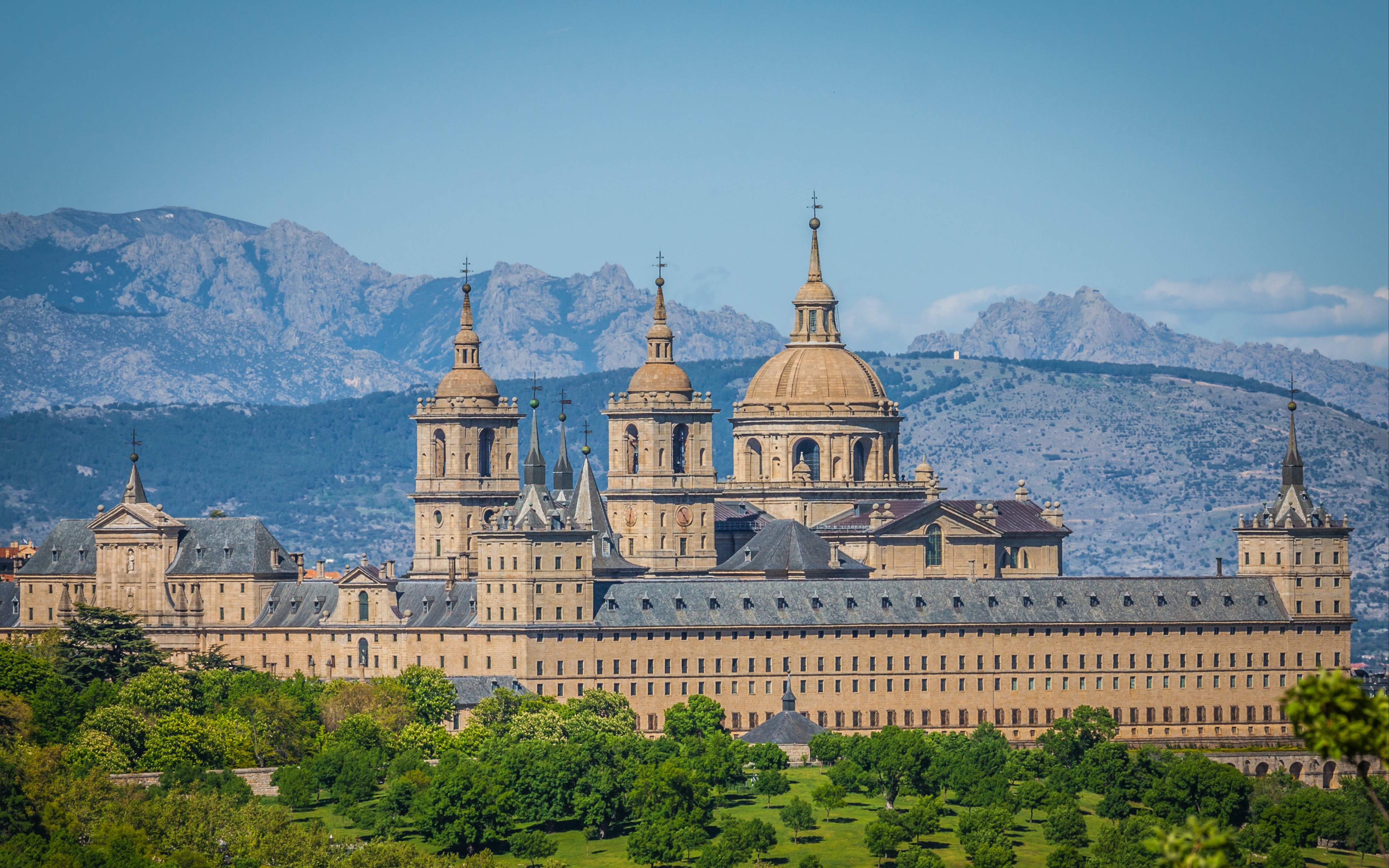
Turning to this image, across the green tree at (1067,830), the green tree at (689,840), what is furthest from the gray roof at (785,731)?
the green tree at (689,840)

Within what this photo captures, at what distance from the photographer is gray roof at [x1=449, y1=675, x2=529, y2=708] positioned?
160500 mm

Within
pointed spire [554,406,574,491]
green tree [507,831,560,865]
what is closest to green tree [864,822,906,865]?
green tree [507,831,560,865]

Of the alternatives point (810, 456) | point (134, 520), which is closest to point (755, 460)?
point (810, 456)

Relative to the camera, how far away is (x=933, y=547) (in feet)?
606

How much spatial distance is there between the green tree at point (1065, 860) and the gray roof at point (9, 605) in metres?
73.0

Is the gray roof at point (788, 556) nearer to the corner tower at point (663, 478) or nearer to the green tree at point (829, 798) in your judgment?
the corner tower at point (663, 478)

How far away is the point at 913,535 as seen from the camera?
7234 inches

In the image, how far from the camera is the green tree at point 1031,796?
491 ft

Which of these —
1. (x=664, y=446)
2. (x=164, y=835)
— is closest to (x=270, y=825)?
(x=164, y=835)

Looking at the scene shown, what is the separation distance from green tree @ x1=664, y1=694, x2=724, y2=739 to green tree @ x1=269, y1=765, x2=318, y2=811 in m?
21.9

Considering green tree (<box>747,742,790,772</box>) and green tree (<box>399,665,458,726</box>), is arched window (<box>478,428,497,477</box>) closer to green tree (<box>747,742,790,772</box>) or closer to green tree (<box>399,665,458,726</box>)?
green tree (<box>399,665,458,726</box>)

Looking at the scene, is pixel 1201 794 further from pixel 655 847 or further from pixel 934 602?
pixel 655 847

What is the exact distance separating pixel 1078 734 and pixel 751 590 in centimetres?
1972

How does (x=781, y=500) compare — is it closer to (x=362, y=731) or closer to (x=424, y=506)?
(x=424, y=506)
